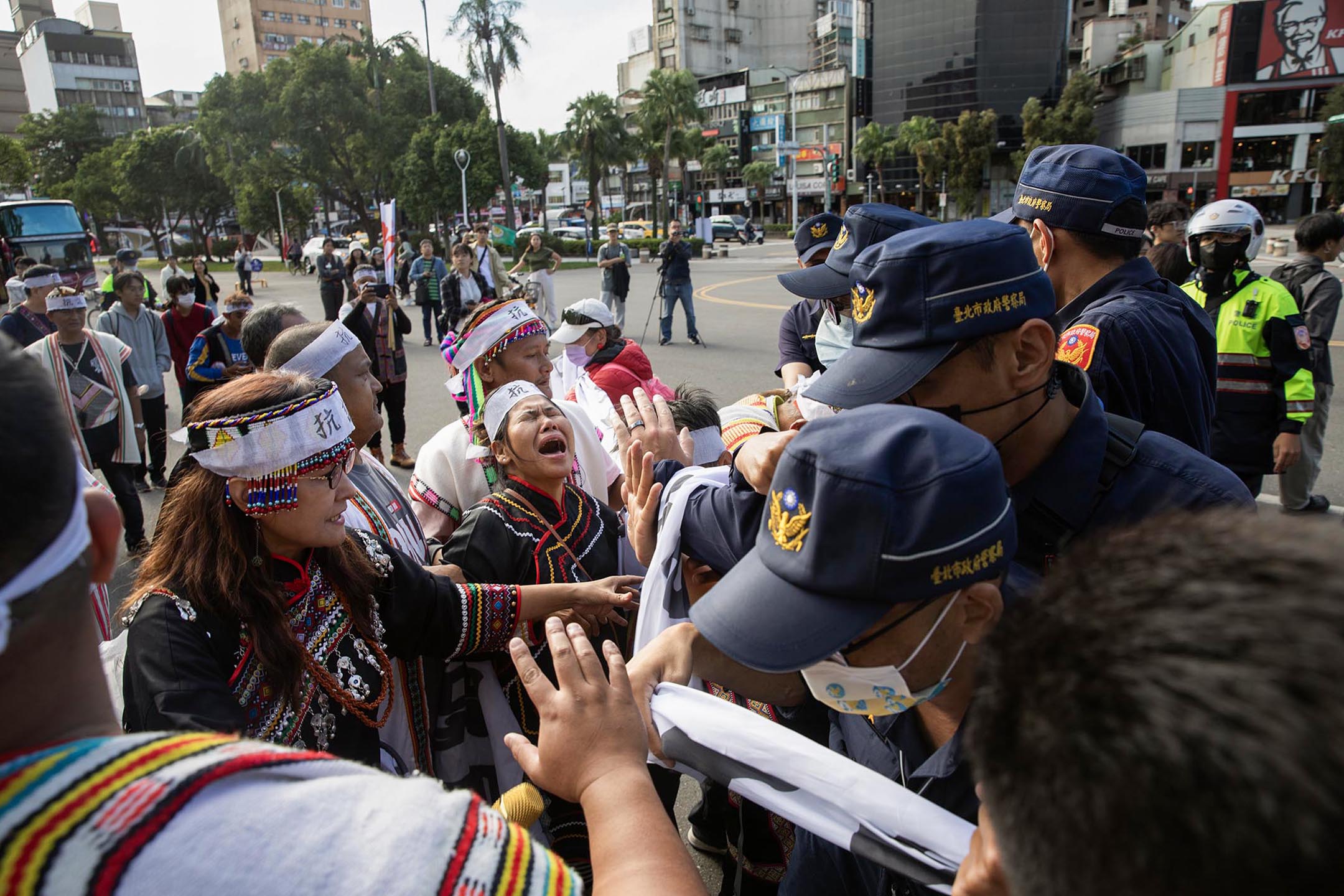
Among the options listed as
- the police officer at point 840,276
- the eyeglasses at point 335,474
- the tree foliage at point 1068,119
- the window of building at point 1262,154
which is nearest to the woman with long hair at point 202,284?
the police officer at point 840,276

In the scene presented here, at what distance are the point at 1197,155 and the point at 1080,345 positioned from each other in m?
69.2

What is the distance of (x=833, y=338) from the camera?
362 centimetres

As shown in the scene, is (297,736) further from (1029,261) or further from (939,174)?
(939,174)

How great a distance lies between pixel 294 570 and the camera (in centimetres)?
204

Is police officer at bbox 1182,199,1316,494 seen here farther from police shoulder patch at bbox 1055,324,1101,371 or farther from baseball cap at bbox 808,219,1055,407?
baseball cap at bbox 808,219,1055,407

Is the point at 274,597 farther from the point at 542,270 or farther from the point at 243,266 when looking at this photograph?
the point at 243,266

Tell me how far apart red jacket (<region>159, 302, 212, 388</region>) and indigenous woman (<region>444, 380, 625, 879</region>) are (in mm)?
7312

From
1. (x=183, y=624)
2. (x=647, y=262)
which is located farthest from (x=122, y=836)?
(x=647, y=262)

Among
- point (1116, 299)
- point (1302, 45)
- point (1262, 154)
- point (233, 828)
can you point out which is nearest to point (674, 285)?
point (1116, 299)

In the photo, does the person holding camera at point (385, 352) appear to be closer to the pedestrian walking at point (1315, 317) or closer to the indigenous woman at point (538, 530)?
the indigenous woman at point (538, 530)

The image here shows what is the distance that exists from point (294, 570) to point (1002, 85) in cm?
8317

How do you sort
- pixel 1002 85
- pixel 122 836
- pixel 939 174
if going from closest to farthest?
pixel 122 836, pixel 939 174, pixel 1002 85

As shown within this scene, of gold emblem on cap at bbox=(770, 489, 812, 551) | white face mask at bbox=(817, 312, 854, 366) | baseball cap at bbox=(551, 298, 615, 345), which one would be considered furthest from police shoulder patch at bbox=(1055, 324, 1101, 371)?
baseball cap at bbox=(551, 298, 615, 345)

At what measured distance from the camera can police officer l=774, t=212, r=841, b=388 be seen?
15.6 ft
